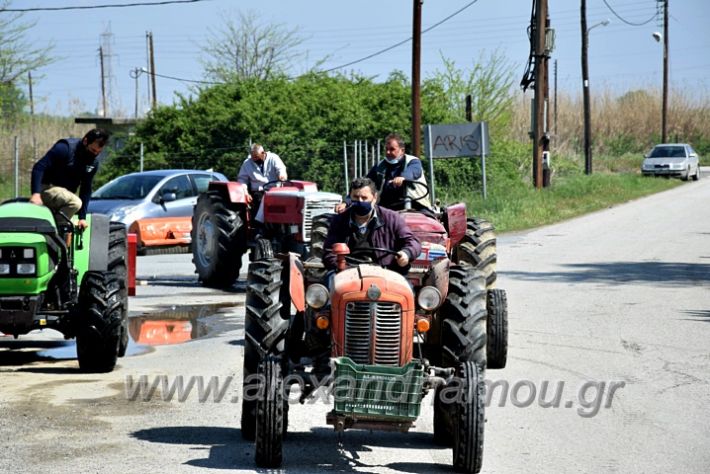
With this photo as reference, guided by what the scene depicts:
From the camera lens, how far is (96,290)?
1118 centimetres

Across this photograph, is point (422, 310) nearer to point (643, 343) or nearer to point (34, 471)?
point (34, 471)

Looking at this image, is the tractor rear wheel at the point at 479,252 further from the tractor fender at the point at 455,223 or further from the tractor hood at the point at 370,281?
the tractor hood at the point at 370,281

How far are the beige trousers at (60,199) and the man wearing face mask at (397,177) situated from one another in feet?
10.0

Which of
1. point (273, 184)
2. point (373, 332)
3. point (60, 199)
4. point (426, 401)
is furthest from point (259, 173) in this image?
point (373, 332)

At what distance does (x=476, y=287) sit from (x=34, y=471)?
3.27 metres

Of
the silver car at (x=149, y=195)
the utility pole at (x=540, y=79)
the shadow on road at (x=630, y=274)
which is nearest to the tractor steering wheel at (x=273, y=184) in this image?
the shadow on road at (x=630, y=274)

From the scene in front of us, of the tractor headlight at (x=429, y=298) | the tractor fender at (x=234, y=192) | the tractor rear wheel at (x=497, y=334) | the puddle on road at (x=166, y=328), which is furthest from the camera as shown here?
the tractor fender at (x=234, y=192)

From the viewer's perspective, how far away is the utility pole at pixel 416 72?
3066 centimetres

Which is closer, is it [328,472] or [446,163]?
[328,472]

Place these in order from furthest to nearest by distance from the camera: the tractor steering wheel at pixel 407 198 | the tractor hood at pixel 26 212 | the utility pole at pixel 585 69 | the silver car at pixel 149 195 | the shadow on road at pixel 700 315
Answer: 1. the utility pole at pixel 585 69
2. the silver car at pixel 149 195
3. the shadow on road at pixel 700 315
4. the tractor steering wheel at pixel 407 198
5. the tractor hood at pixel 26 212

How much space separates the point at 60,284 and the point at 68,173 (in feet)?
3.67

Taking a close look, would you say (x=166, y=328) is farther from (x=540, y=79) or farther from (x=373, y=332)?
(x=540, y=79)

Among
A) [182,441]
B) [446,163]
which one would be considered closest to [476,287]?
[182,441]

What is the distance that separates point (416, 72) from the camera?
31.1 meters
